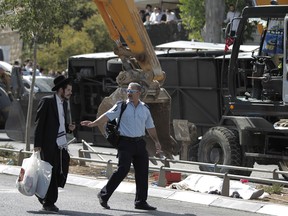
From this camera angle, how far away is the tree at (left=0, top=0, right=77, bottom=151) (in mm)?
18281

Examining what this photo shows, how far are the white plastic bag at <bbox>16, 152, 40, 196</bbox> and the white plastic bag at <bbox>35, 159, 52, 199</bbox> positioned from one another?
0.15 feet

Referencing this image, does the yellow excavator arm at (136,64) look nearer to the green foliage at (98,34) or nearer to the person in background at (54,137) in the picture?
the person in background at (54,137)

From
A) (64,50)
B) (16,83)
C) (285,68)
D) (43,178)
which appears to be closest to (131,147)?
(43,178)

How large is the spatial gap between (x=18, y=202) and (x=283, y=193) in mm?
3929

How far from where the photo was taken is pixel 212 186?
46.7 feet

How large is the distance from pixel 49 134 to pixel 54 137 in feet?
0.25

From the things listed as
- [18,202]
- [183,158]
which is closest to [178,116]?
[183,158]

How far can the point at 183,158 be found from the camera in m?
18.6

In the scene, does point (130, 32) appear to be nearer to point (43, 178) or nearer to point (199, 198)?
point (199, 198)

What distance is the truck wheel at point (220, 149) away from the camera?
1677 centimetres

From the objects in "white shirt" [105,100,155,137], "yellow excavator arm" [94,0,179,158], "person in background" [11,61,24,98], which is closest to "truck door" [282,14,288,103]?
"yellow excavator arm" [94,0,179,158]

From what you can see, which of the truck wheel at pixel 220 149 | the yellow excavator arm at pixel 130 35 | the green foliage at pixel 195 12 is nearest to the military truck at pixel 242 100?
the truck wheel at pixel 220 149

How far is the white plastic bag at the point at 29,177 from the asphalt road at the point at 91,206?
0.28 m

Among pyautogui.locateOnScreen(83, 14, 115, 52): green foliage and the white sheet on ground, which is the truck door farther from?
pyautogui.locateOnScreen(83, 14, 115, 52): green foliage
